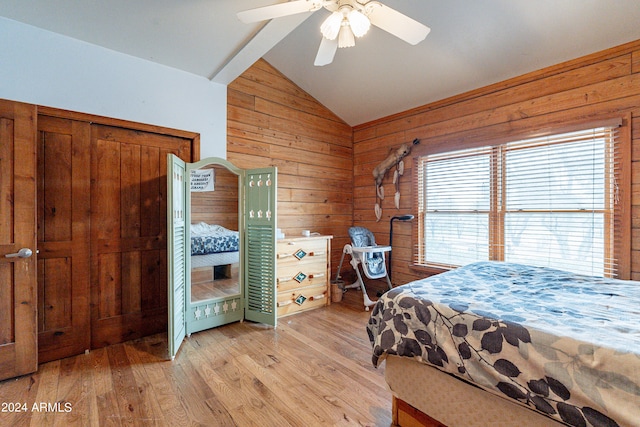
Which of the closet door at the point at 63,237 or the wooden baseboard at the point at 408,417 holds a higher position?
the closet door at the point at 63,237

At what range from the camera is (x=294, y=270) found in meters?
3.31

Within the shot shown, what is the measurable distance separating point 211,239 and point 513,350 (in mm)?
2575

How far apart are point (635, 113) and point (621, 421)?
2614 mm

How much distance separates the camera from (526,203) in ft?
9.60

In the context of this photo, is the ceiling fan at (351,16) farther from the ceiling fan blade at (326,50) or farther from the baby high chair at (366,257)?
the baby high chair at (366,257)

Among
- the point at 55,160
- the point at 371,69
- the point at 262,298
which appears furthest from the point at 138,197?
the point at 371,69

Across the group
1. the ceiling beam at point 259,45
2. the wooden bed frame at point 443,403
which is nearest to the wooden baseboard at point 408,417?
the wooden bed frame at point 443,403

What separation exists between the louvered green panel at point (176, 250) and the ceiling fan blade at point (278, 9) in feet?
3.82

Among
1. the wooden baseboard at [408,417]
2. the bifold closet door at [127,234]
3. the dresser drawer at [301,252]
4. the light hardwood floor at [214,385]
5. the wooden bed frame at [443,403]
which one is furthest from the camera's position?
the dresser drawer at [301,252]

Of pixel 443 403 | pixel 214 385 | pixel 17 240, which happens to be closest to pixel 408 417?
pixel 443 403

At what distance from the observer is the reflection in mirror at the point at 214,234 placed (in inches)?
110

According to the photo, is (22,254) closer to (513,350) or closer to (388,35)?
(513,350)

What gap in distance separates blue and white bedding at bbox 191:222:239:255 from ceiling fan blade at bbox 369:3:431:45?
7.32ft

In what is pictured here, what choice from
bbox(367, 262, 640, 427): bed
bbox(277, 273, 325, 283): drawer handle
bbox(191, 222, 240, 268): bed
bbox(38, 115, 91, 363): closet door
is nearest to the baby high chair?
bbox(277, 273, 325, 283): drawer handle
